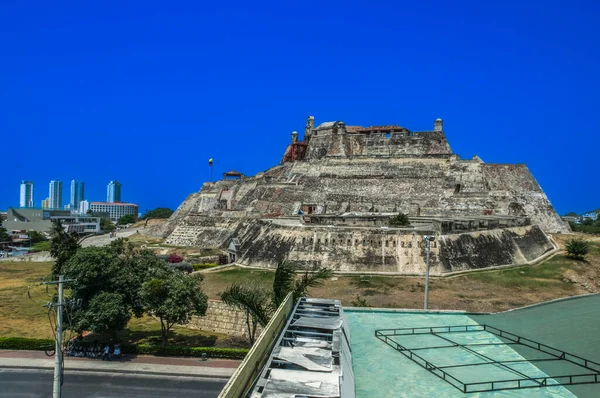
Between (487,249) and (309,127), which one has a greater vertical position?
(309,127)

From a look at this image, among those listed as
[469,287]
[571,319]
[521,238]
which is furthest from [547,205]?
[571,319]

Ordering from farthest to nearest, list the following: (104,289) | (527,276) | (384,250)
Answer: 1. (384,250)
2. (527,276)
3. (104,289)

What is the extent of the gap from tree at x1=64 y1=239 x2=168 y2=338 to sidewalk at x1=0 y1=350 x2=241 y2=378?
5.89ft

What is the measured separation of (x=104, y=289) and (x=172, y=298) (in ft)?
12.6

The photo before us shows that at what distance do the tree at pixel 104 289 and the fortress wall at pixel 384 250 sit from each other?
14394 millimetres

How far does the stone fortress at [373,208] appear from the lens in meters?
35.9

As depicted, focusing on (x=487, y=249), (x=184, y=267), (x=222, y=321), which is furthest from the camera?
(x=184, y=267)

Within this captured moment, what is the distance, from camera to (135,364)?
73.0 feet

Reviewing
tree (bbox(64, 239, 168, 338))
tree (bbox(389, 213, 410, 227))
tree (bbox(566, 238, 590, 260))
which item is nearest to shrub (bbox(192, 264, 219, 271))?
tree (bbox(64, 239, 168, 338))

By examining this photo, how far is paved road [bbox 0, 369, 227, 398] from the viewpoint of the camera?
738 inches

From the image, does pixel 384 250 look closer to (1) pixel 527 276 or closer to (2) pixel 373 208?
(1) pixel 527 276

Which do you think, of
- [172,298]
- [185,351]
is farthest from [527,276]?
[172,298]

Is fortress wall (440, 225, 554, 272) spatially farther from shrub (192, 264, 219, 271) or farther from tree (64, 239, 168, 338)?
tree (64, 239, 168, 338)

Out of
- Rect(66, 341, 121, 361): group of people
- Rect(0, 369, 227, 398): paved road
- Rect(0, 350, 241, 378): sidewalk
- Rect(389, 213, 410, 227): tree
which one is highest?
Rect(389, 213, 410, 227): tree
